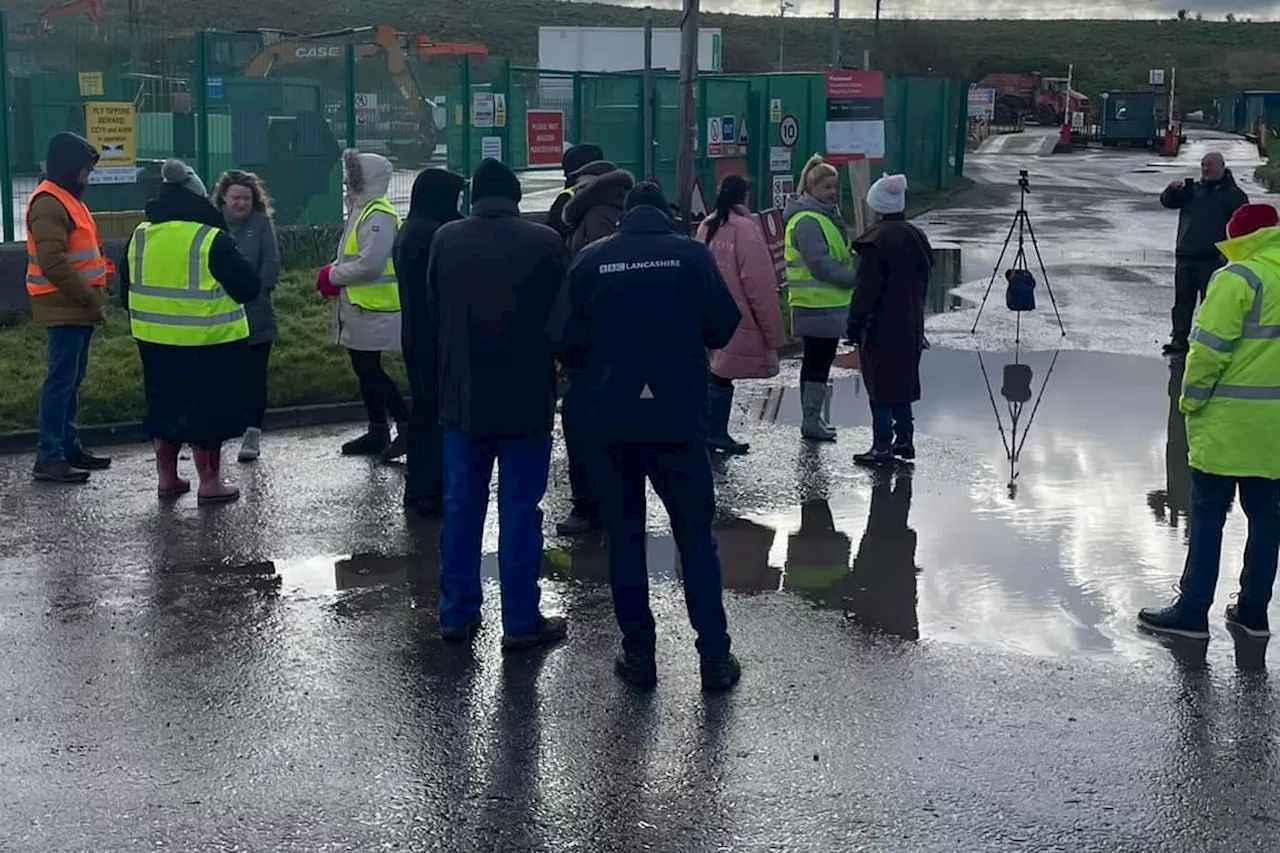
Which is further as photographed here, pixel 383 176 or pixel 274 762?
pixel 383 176

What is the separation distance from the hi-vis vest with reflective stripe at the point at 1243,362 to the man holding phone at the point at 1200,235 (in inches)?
325

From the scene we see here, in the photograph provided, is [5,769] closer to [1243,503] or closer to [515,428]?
[515,428]

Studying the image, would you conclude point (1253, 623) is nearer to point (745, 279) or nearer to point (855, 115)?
point (745, 279)

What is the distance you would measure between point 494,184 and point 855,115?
14955 mm

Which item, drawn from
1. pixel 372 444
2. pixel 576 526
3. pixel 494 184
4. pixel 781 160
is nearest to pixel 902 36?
pixel 781 160

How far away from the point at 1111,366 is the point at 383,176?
22.9 feet

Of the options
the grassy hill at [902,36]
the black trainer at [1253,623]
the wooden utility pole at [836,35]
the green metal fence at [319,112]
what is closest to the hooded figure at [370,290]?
the black trainer at [1253,623]

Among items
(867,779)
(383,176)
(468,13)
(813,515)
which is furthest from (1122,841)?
(468,13)

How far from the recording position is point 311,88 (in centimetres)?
1836

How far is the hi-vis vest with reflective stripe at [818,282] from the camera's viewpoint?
10.9 m

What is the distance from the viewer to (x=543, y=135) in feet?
68.3

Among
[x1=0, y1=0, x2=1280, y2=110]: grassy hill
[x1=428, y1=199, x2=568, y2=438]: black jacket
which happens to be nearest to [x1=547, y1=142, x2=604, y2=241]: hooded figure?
[x1=428, y1=199, x2=568, y2=438]: black jacket

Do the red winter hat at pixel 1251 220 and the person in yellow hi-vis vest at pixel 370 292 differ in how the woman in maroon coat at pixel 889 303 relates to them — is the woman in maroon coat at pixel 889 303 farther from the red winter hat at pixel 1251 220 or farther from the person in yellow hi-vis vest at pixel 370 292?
the red winter hat at pixel 1251 220

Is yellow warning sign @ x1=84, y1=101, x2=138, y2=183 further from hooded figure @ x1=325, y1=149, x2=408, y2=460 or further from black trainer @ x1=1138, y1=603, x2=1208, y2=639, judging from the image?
black trainer @ x1=1138, y1=603, x2=1208, y2=639
